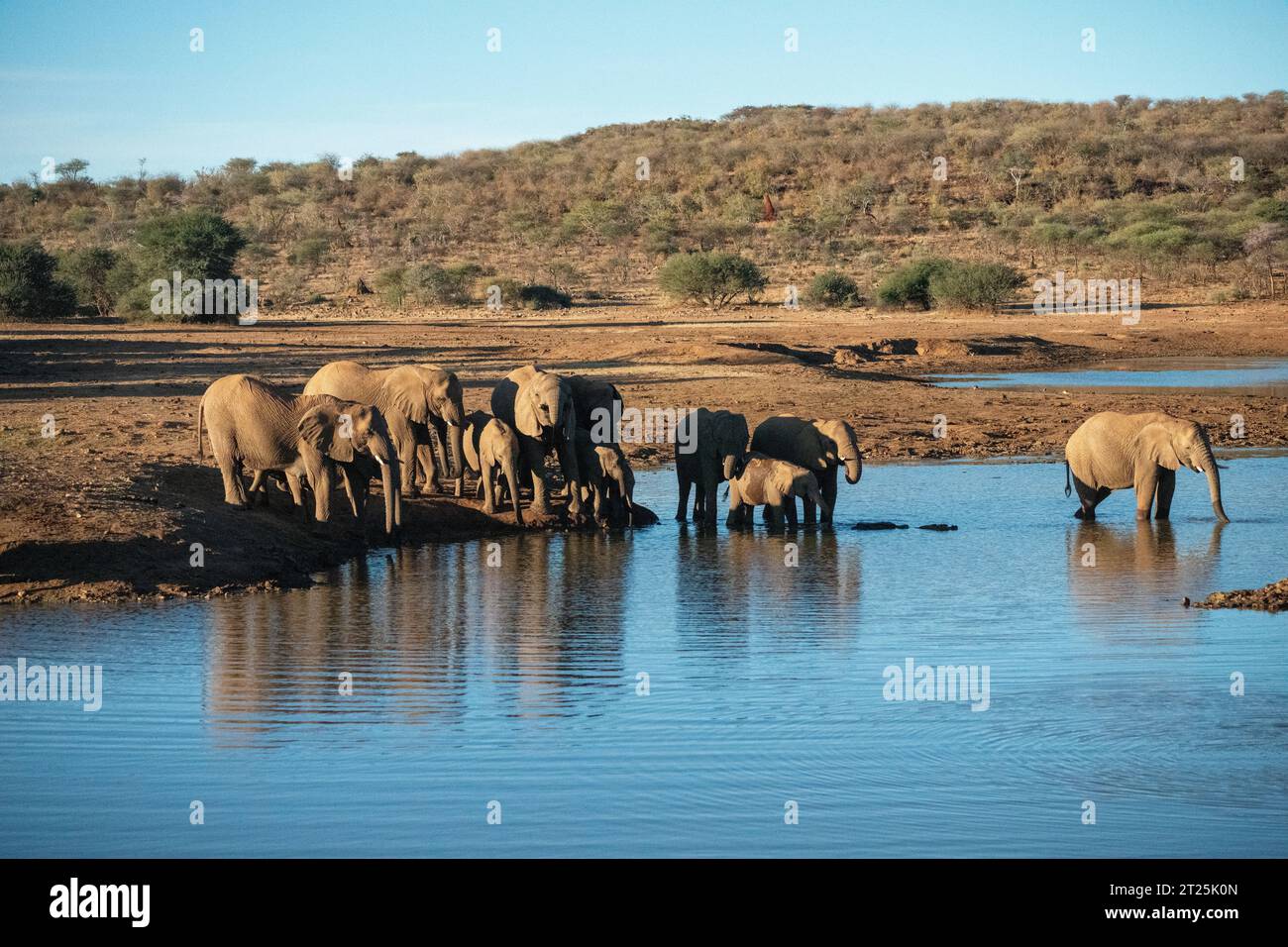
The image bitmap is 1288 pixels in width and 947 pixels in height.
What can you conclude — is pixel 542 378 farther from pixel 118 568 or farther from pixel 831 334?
pixel 831 334

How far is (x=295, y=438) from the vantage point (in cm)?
1404

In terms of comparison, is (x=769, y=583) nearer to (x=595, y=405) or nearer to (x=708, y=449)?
(x=708, y=449)

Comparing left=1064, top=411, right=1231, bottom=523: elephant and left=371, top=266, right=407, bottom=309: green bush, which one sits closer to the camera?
left=1064, top=411, right=1231, bottom=523: elephant

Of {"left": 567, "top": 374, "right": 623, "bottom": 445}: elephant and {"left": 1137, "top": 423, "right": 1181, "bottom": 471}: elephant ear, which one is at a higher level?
{"left": 567, "top": 374, "right": 623, "bottom": 445}: elephant

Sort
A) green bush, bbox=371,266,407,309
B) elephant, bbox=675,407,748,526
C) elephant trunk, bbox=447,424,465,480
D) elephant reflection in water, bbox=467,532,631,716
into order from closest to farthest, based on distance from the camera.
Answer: elephant reflection in water, bbox=467,532,631,716 → elephant, bbox=675,407,748,526 → elephant trunk, bbox=447,424,465,480 → green bush, bbox=371,266,407,309

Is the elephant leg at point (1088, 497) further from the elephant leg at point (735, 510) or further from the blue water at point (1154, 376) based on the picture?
the blue water at point (1154, 376)

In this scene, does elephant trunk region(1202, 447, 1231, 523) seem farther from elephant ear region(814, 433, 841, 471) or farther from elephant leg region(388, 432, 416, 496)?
elephant leg region(388, 432, 416, 496)

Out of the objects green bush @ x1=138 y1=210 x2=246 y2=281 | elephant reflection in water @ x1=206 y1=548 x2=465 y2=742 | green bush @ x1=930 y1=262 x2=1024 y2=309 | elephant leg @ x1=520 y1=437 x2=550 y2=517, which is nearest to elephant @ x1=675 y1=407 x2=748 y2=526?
elephant leg @ x1=520 y1=437 x2=550 y2=517

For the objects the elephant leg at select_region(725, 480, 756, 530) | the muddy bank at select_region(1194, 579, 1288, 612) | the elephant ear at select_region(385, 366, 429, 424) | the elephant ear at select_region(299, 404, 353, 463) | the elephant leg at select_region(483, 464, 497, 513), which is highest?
the elephant ear at select_region(385, 366, 429, 424)

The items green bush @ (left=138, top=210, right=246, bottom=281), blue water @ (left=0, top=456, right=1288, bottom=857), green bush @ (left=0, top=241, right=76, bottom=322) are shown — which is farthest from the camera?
green bush @ (left=138, top=210, right=246, bottom=281)

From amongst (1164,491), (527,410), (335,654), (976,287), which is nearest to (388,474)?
(527,410)

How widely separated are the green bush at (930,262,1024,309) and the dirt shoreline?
71cm

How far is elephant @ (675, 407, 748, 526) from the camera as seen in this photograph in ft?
52.2
